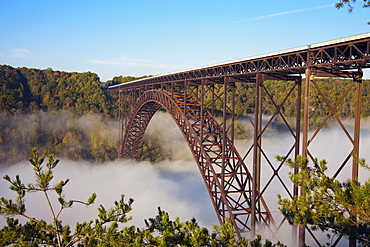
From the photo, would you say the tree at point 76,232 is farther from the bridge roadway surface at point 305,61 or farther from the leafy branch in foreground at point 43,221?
the bridge roadway surface at point 305,61

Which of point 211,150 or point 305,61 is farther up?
point 305,61

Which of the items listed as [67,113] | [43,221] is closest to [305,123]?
[43,221]

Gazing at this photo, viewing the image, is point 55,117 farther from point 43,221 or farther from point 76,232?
point 76,232

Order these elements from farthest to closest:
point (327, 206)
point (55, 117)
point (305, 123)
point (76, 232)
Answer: point (55, 117), point (305, 123), point (76, 232), point (327, 206)

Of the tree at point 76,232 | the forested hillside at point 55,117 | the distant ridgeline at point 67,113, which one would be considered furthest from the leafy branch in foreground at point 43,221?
the forested hillside at point 55,117

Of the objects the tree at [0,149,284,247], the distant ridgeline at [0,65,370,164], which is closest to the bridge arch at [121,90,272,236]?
the tree at [0,149,284,247]

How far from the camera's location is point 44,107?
71.8 meters

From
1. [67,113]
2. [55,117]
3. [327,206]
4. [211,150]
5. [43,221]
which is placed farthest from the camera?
[67,113]

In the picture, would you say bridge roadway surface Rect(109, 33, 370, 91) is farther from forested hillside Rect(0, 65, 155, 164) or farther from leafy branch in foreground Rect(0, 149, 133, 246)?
forested hillside Rect(0, 65, 155, 164)

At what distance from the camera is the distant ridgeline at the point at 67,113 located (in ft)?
210

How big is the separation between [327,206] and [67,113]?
235 feet

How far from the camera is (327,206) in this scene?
754 centimetres

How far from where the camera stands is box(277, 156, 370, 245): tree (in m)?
6.89

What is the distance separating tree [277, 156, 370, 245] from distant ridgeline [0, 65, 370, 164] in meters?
53.9
